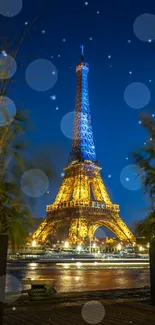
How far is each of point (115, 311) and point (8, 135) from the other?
4288 millimetres

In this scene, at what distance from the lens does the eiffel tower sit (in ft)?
171

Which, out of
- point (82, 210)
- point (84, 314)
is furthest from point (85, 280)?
point (82, 210)

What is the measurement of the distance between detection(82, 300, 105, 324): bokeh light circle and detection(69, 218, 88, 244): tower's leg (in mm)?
39721

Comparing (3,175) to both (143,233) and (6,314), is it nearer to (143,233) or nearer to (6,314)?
(6,314)

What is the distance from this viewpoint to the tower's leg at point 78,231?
4733 cm

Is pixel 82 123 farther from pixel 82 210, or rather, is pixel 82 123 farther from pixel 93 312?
pixel 93 312

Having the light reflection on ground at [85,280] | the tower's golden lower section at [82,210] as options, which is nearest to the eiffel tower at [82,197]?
the tower's golden lower section at [82,210]

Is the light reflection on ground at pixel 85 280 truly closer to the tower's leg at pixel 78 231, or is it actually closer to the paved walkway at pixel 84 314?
the paved walkway at pixel 84 314

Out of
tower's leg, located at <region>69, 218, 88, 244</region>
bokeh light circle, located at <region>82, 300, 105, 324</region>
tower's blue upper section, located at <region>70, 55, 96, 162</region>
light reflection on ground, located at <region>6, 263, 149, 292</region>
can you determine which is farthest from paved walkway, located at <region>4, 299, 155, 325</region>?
tower's blue upper section, located at <region>70, 55, 96, 162</region>

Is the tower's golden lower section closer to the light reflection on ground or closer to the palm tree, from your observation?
the light reflection on ground

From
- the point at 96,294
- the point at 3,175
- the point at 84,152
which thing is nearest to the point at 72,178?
the point at 84,152

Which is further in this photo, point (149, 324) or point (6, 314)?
point (6, 314)

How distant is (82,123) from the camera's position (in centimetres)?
6394

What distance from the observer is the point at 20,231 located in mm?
5703
